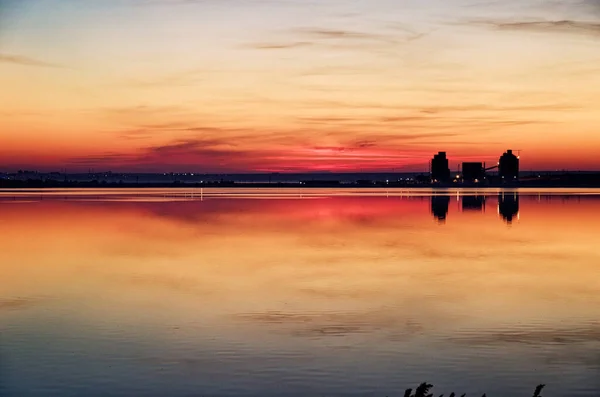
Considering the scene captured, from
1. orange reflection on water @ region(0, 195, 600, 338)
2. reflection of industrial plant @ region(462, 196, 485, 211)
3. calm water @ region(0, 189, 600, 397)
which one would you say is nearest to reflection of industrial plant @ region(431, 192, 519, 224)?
reflection of industrial plant @ region(462, 196, 485, 211)

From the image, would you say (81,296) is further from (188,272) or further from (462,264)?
(462,264)

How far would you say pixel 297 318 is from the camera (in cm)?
1605

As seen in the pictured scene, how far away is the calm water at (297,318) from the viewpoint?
1155 centimetres

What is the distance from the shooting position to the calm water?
11555mm

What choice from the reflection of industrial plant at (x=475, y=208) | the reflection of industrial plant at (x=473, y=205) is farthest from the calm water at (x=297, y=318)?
the reflection of industrial plant at (x=473, y=205)

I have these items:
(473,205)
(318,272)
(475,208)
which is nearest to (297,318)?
(318,272)

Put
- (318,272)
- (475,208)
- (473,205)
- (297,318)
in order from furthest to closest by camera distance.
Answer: (473,205), (475,208), (318,272), (297,318)

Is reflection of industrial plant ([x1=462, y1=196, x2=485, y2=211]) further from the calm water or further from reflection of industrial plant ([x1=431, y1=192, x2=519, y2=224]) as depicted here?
the calm water

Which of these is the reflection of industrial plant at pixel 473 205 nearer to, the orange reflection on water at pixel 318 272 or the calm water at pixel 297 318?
the orange reflection on water at pixel 318 272

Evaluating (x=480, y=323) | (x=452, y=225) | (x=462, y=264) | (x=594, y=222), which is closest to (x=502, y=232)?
(x=452, y=225)

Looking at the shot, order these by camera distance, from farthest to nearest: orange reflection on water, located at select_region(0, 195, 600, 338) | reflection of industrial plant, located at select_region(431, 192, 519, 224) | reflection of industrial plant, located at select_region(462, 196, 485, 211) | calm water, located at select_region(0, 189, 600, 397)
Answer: reflection of industrial plant, located at select_region(462, 196, 485, 211) < reflection of industrial plant, located at select_region(431, 192, 519, 224) < orange reflection on water, located at select_region(0, 195, 600, 338) < calm water, located at select_region(0, 189, 600, 397)

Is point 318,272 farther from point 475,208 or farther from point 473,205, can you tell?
point 473,205

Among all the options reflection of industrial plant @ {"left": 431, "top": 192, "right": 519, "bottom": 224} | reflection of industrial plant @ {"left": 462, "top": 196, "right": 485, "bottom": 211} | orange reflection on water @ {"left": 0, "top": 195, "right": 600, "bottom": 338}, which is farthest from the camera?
reflection of industrial plant @ {"left": 462, "top": 196, "right": 485, "bottom": 211}

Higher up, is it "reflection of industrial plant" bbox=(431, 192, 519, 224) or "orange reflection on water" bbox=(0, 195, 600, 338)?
"orange reflection on water" bbox=(0, 195, 600, 338)
